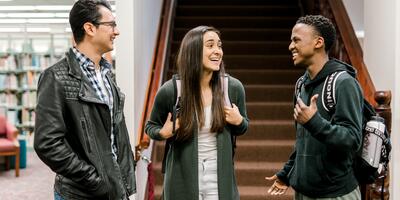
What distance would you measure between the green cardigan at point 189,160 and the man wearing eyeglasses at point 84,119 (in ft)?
1.05

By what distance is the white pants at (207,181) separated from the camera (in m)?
2.15

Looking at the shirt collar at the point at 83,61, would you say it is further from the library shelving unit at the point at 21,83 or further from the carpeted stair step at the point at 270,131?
the library shelving unit at the point at 21,83

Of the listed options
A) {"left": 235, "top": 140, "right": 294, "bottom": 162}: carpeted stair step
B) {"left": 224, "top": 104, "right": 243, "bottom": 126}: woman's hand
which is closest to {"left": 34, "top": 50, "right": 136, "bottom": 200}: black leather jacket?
{"left": 224, "top": 104, "right": 243, "bottom": 126}: woman's hand

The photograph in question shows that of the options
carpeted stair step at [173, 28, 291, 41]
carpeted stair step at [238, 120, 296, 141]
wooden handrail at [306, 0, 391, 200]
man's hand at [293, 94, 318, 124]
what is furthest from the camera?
carpeted stair step at [173, 28, 291, 41]

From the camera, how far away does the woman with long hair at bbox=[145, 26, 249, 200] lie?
2.14m

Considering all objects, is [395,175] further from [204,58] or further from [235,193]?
[204,58]

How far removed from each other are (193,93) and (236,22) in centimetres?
474

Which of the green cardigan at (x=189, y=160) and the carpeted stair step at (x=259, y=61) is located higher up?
the carpeted stair step at (x=259, y=61)

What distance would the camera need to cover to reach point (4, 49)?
32.0 feet

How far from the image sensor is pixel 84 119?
1.73 m

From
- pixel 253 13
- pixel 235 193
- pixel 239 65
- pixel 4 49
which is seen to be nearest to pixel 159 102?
pixel 235 193

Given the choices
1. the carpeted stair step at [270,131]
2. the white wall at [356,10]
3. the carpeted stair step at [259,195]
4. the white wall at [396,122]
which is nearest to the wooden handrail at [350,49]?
the white wall at [396,122]

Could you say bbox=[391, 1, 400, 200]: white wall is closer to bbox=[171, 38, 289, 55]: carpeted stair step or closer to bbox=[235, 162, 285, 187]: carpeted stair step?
bbox=[235, 162, 285, 187]: carpeted stair step

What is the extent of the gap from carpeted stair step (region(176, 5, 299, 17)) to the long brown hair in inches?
192
